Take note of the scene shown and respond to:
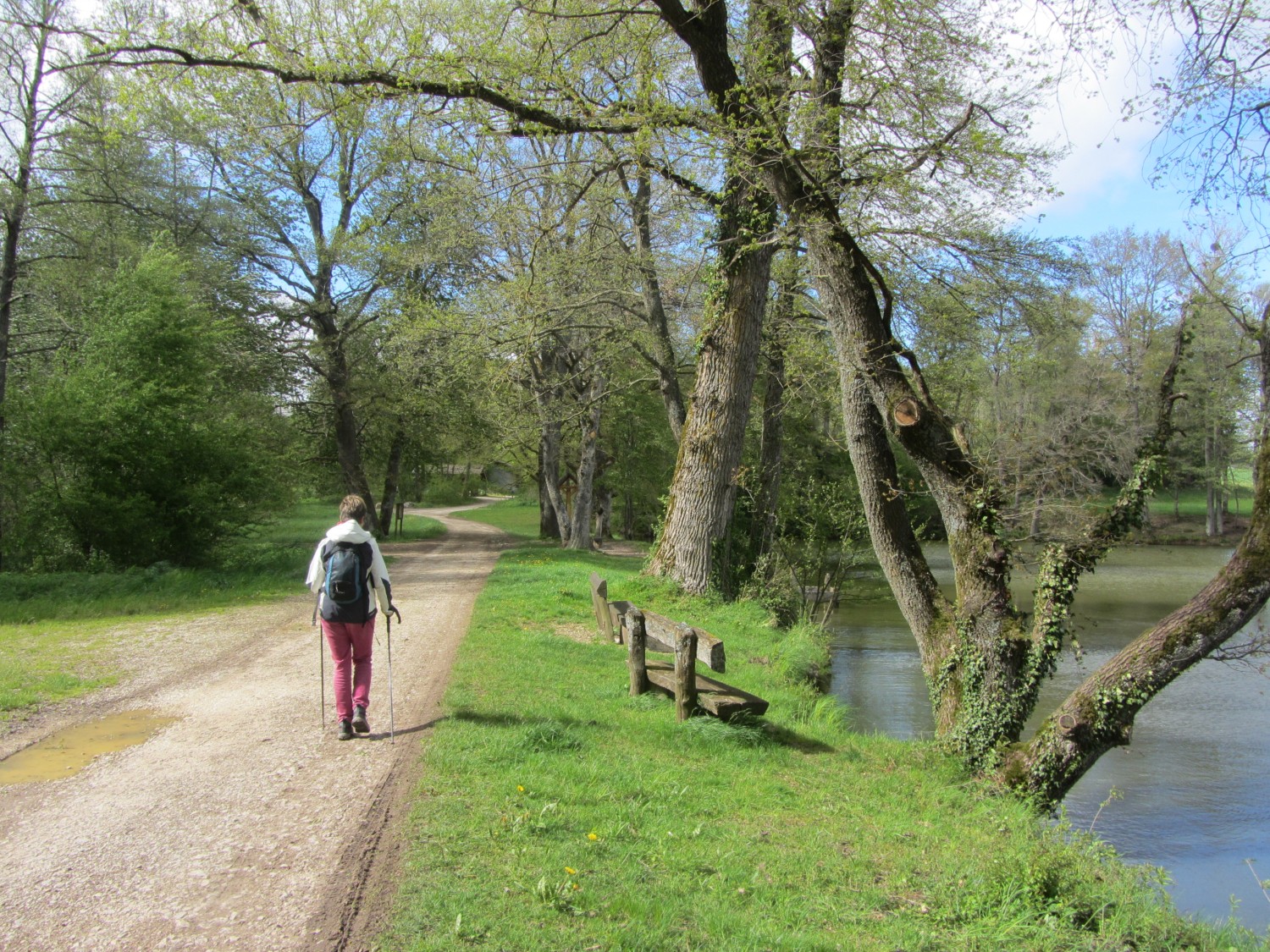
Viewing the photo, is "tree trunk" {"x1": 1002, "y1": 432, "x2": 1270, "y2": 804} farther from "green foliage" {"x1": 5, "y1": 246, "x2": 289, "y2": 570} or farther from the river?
"green foliage" {"x1": 5, "y1": 246, "x2": 289, "y2": 570}

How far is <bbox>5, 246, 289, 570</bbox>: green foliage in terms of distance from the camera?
48.4 feet

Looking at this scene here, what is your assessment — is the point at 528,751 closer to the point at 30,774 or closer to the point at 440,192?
the point at 30,774

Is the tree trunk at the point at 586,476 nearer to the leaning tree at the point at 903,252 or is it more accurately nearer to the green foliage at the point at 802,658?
the green foliage at the point at 802,658

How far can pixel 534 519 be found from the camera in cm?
5412

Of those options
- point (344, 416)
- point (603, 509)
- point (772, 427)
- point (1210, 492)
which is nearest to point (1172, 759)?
point (772, 427)

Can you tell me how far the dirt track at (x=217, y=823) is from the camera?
3.75 m

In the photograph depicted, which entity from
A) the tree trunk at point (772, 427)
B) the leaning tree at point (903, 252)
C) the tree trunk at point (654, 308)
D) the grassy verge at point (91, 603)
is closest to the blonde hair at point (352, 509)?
the grassy verge at point (91, 603)

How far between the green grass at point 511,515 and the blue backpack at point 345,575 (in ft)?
123

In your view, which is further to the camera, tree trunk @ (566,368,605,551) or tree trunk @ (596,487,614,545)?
tree trunk @ (596,487,614,545)

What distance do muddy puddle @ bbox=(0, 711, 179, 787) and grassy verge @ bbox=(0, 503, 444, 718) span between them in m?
0.86

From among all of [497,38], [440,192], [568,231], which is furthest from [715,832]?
[440,192]

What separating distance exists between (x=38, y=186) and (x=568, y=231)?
10563 millimetres

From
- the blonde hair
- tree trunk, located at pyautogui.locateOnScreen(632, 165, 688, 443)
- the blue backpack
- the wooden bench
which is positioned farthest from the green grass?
the blue backpack

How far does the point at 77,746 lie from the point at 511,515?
51318 millimetres
